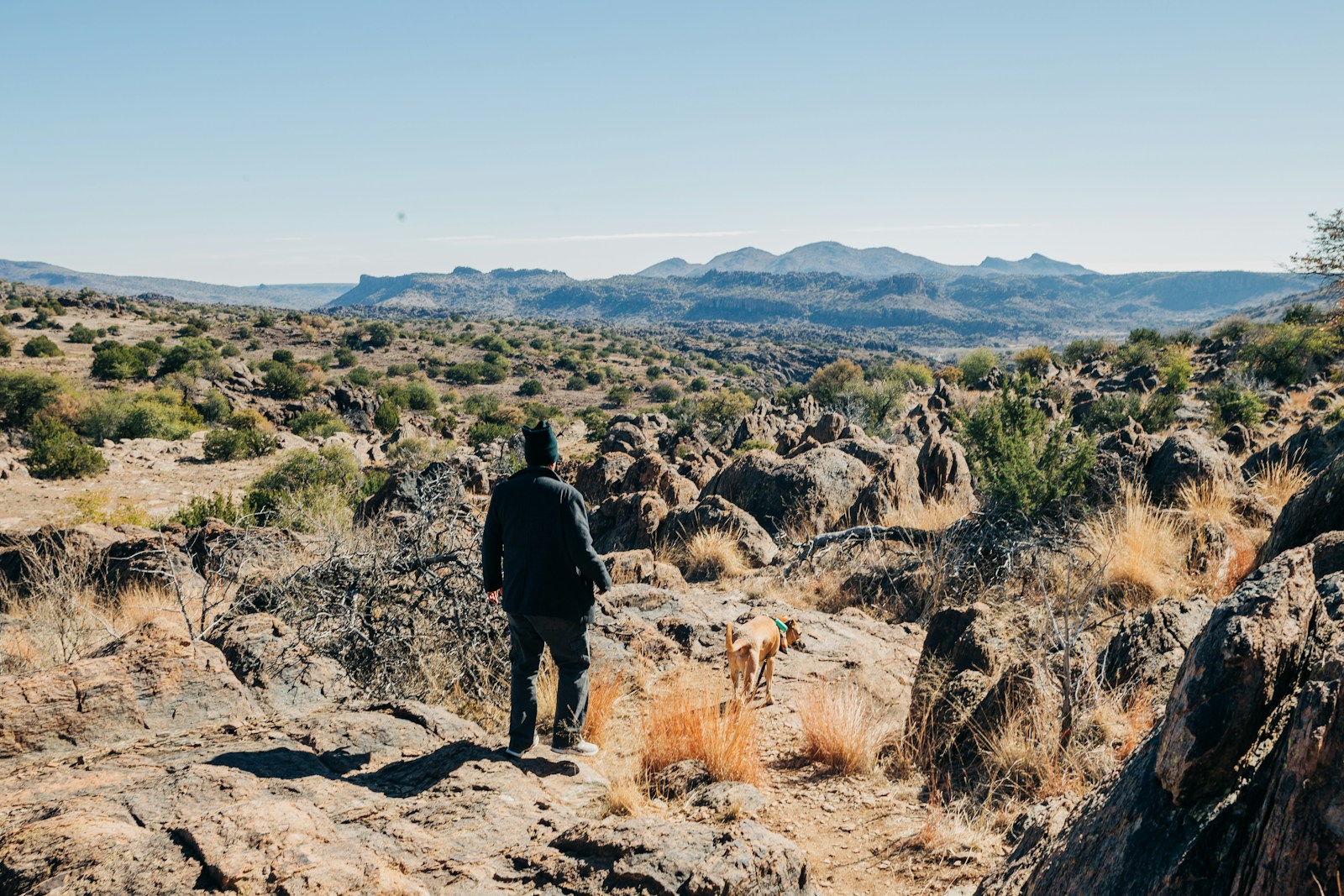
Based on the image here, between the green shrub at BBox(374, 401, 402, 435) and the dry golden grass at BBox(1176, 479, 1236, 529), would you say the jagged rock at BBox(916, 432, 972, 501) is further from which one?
the green shrub at BBox(374, 401, 402, 435)

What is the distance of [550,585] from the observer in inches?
176

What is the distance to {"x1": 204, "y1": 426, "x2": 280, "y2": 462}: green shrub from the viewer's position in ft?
73.4

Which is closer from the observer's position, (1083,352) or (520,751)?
(520,751)

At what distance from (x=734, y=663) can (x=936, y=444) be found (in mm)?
7595

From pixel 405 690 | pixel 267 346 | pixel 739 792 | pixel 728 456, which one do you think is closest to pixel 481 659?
pixel 405 690

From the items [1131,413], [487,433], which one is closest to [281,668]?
[1131,413]

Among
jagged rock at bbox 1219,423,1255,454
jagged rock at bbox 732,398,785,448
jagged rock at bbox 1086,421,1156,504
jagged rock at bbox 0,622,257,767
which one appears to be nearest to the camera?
jagged rock at bbox 0,622,257,767

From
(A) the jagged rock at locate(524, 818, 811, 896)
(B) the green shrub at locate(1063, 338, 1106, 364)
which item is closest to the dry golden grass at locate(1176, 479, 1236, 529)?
(A) the jagged rock at locate(524, 818, 811, 896)

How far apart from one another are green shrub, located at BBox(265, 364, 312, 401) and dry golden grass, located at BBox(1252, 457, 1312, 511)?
34.4 metres

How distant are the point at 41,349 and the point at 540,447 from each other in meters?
41.5

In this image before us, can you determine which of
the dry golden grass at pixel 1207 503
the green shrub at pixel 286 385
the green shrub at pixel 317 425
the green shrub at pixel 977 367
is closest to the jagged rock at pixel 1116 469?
the dry golden grass at pixel 1207 503

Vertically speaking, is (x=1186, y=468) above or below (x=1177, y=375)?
below

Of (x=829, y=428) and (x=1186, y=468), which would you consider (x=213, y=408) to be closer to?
(x=829, y=428)

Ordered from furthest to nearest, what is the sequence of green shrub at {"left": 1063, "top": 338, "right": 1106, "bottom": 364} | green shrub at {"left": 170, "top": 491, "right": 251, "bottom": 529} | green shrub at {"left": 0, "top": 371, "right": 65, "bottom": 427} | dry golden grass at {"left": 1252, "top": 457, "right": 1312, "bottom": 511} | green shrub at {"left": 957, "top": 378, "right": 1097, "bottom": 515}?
green shrub at {"left": 1063, "top": 338, "right": 1106, "bottom": 364}
green shrub at {"left": 0, "top": 371, "right": 65, "bottom": 427}
green shrub at {"left": 170, "top": 491, "right": 251, "bottom": 529}
green shrub at {"left": 957, "top": 378, "right": 1097, "bottom": 515}
dry golden grass at {"left": 1252, "top": 457, "right": 1312, "bottom": 511}
